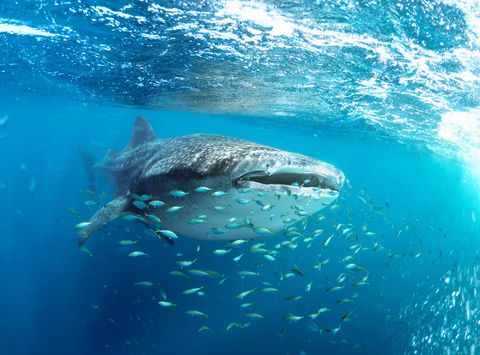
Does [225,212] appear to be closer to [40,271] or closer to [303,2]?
[303,2]

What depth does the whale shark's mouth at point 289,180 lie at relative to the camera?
3621 mm

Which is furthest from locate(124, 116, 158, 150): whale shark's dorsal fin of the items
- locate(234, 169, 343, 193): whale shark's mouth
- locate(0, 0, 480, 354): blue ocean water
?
locate(234, 169, 343, 193): whale shark's mouth

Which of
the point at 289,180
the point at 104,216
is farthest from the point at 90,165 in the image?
the point at 289,180

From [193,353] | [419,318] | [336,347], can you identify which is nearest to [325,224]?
[419,318]

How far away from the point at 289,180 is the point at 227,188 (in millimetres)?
884

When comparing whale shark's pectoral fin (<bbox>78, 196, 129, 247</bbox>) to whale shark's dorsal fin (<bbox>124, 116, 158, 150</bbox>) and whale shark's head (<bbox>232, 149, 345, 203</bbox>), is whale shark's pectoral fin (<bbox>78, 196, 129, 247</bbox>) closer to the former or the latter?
whale shark's head (<bbox>232, 149, 345, 203</bbox>)

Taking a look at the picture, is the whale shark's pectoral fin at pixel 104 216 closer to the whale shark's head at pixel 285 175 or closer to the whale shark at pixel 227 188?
the whale shark at pixel 227 188

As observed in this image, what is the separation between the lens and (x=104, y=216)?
539 centimetres

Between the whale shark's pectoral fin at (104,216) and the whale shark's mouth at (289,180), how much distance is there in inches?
114

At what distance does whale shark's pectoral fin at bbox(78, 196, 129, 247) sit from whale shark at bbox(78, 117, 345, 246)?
0.02m

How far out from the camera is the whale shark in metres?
3.65

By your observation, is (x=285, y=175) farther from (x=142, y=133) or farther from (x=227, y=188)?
(x=142, y=133)

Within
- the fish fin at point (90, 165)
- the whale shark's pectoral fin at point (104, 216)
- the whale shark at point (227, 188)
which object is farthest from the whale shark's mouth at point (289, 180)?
the fish fin at point (90, 165)

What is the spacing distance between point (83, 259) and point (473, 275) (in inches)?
1354
